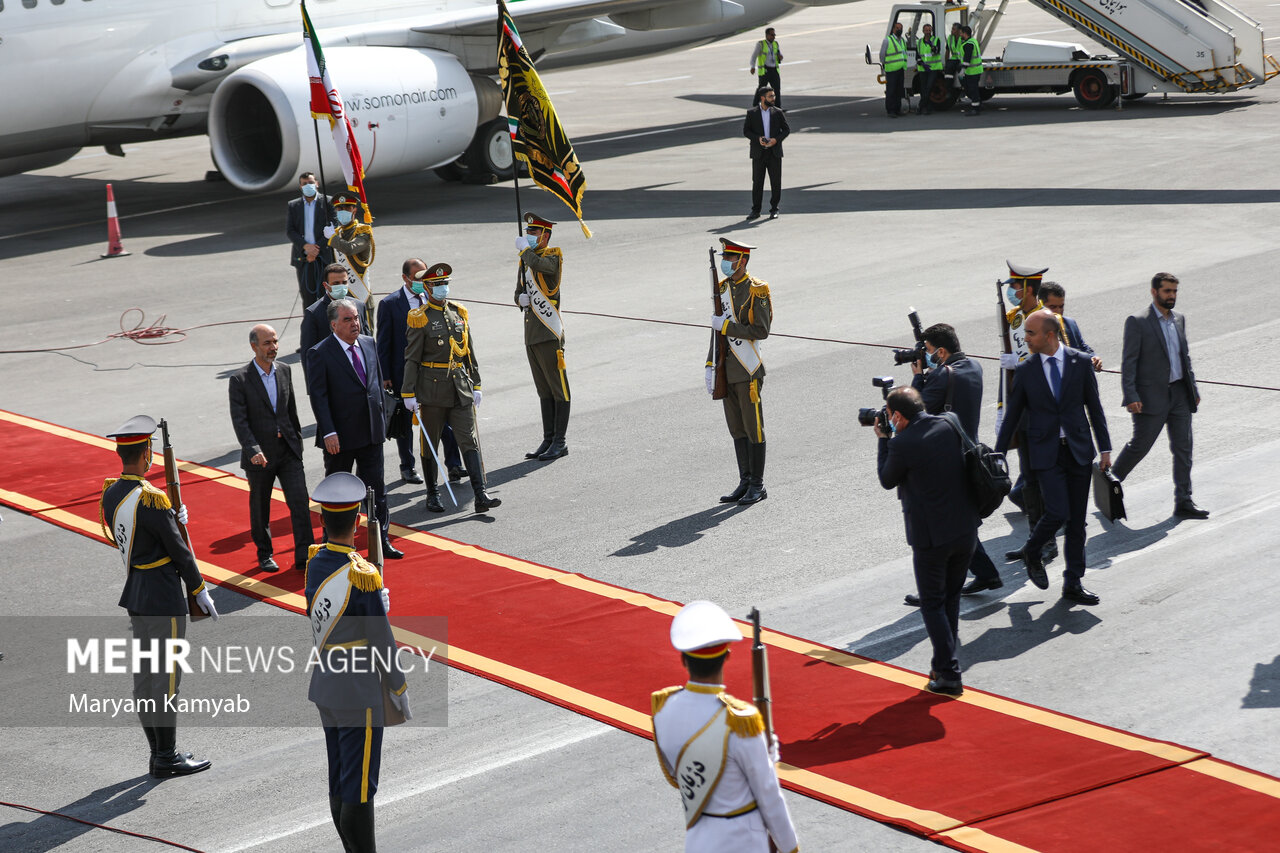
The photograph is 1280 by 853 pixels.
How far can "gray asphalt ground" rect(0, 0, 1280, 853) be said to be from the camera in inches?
294

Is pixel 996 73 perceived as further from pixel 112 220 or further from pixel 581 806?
pixel 581 806

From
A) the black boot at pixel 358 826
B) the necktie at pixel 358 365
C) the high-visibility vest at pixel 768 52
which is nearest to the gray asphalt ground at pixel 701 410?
the black boot at pixel 358 826

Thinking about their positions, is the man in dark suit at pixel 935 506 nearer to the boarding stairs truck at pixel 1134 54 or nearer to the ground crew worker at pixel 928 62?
the boarding stairs truck at pixel 1134 54

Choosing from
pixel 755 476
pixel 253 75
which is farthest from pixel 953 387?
pixel 253 75

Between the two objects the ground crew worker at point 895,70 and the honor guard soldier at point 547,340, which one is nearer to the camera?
the honor guard soldier at point 547,340

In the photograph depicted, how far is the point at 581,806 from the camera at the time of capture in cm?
707

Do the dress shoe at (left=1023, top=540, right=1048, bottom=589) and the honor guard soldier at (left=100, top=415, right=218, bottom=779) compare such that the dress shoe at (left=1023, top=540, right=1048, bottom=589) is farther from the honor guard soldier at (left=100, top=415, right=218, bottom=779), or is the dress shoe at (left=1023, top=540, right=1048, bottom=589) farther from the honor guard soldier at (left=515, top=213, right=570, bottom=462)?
the honor guard soldier at (left=100, top=415, right=218, bottom=779)

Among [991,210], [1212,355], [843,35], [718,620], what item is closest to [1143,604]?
[718,620]

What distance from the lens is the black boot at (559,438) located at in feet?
42.4

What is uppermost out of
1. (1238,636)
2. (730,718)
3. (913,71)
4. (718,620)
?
(913,71)

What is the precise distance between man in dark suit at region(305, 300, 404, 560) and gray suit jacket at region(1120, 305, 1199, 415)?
18.5ft

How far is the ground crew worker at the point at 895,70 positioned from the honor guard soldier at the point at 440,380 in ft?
77.6

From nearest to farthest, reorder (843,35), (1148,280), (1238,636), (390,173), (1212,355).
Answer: (1238,636) < (1212,355) < (1148,280) < (390,173) < (843,35)

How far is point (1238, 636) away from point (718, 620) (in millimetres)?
4933
